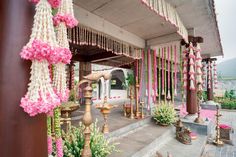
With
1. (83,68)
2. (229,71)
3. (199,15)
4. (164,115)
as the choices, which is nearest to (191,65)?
(199,15)

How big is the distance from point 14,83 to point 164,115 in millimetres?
5092

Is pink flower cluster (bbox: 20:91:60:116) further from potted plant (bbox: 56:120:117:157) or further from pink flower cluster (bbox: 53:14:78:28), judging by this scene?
potted plant (bbox: 56:120:117:157)

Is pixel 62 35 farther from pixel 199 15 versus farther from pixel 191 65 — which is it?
pixel 191 65

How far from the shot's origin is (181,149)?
4.34 m

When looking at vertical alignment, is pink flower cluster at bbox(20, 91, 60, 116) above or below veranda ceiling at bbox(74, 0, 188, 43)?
below

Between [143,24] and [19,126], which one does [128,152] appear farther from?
[143,24]

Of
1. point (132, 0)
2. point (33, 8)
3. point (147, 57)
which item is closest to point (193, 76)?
point (147, 57)

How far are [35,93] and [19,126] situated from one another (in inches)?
9.1

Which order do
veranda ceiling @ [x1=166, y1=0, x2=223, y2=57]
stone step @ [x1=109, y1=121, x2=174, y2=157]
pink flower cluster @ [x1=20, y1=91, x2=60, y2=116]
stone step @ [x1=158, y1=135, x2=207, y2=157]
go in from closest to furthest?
pink flower cluster @ [x1=20, y1=91, x2=60, y2=116], stone step @ [x1=109, y1=121, x2=174, y2=157], stone step @ [x1=158, y1=135, x2=207, y2=157], veranda ceiling @ [x1=166, y1=0, x2=223, y2=57]

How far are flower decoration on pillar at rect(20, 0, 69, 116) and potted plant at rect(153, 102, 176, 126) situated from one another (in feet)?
16.1

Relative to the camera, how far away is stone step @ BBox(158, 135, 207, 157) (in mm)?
4023

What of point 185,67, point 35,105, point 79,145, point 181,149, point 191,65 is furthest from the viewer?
point 185,67

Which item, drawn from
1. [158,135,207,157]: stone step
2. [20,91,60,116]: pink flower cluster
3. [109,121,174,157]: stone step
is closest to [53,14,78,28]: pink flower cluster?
[20,91,60,116]: pink flower cluster

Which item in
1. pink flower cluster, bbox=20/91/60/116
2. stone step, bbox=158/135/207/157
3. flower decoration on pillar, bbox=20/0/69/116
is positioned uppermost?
flower decoration on pillar, bbox=20/0/69/116
